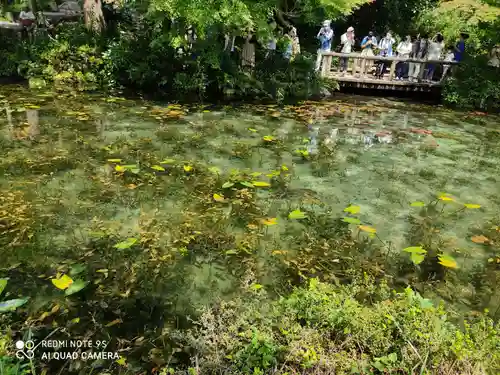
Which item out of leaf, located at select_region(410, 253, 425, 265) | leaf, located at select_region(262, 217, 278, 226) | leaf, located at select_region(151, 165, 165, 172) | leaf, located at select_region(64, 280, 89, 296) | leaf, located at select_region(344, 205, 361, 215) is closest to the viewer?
leaf, located at select_region(64, 280, 89, 296)

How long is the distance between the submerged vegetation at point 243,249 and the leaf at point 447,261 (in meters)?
0.03

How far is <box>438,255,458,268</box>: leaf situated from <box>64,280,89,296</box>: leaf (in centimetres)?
365

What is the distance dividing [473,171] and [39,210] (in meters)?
7.38

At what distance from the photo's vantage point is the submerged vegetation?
120 inches

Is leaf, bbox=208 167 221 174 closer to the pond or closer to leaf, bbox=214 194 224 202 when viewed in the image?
the pond

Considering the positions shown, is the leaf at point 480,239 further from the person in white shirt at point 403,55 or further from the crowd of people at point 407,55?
the person in white shirt at point 403,55

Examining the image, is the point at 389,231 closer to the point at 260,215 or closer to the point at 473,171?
the point at 260,215

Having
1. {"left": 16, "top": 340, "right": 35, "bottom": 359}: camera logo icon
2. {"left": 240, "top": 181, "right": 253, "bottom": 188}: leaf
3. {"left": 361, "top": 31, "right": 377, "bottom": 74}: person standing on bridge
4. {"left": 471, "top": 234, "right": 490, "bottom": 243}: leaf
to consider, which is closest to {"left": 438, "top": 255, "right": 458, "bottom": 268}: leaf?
{"left": 471, "top": 234, "right": 490, "bottom": 243}: leaf

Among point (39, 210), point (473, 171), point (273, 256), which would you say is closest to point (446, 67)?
point (473, 171)

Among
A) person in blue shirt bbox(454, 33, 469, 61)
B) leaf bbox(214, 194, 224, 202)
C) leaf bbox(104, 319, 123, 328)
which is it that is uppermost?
person in blue shirt bbox(454, 33, 469, 61)

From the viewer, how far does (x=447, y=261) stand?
14.6ft

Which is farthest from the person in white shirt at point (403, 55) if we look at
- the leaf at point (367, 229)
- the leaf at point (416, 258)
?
the leaf at point (416, 258)

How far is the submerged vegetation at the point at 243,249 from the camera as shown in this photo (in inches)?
120

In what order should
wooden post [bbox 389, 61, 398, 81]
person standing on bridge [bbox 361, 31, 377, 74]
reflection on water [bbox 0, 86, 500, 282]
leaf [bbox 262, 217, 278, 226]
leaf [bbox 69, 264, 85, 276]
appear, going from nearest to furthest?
leaf [bbox 69, 264, 85, 276]
leaf [bbox 262, 217, 278, 226]
reflection on water [bbox 0, 86, 500, 282]
wooden post [bbox 389, 61, 398, 81]
person standing on bridge [bbox 361, 31, 377, 74]
